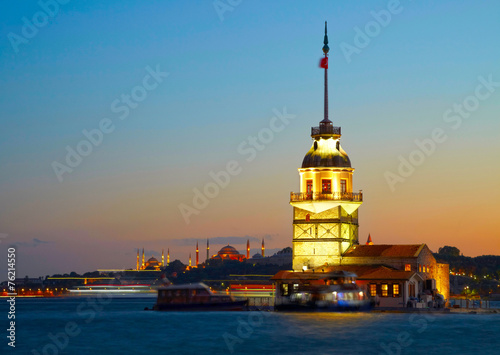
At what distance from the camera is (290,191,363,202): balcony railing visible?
104 m

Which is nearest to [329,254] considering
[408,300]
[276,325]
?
[408,300]

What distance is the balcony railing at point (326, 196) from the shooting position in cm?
10369

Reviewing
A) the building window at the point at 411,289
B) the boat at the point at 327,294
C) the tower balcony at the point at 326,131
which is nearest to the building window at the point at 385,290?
the boat at the point at 327,294

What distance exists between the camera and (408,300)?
316ft

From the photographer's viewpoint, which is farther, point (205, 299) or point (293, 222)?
point (205, 299)

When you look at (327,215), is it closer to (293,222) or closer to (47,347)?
(293,222)

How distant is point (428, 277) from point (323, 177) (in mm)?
15212

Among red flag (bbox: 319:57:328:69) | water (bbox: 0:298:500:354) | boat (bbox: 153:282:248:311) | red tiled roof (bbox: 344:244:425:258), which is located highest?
red flag (bbox: 319:57:328:69)

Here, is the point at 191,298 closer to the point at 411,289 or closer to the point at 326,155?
the point at 326,155

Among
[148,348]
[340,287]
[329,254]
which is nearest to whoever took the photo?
[148,348]

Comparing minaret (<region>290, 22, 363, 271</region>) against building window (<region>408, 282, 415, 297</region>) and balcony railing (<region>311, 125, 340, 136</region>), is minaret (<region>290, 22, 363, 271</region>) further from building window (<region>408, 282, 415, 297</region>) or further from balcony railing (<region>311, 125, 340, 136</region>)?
building window (<region>408, 282, 415, 297</region>)
